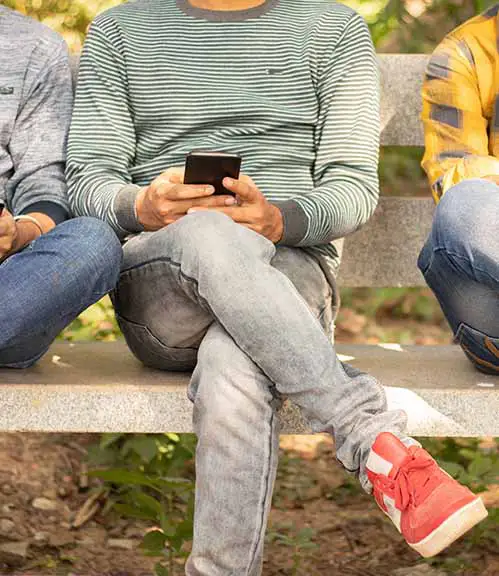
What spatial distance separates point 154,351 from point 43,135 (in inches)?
28.0

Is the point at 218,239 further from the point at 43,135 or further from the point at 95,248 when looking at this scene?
the point at 43,135

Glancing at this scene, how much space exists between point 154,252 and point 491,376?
2.78ft

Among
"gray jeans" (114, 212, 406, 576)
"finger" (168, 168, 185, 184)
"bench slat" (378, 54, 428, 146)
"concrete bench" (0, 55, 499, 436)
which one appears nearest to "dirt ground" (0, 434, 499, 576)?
"concrete bench" (0, 55, 499, 436)

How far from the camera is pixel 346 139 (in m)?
2.82

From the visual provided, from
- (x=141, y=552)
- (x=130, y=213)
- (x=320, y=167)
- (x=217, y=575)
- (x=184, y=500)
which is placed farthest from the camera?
(x=184, y=500)

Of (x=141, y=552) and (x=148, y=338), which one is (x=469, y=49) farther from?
(x=141, y=552)

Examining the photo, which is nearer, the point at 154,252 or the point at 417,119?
the point at 154,252

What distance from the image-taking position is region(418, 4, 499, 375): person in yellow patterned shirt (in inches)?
95.7

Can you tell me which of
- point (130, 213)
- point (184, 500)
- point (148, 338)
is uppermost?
point (130, 213)

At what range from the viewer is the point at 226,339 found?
7.61 ft

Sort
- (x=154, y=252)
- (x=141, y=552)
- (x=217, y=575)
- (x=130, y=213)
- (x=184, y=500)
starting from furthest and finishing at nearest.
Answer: (x=184, y=500)
(x=141, y=552)
(x=130, y=213)
(x=154, y=252)
(x=217, y=575)

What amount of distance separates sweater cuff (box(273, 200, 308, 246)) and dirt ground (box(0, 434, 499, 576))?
842mm

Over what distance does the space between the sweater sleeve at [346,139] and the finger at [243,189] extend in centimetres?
14

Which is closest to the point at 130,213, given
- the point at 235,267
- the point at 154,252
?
the point at 154,252
